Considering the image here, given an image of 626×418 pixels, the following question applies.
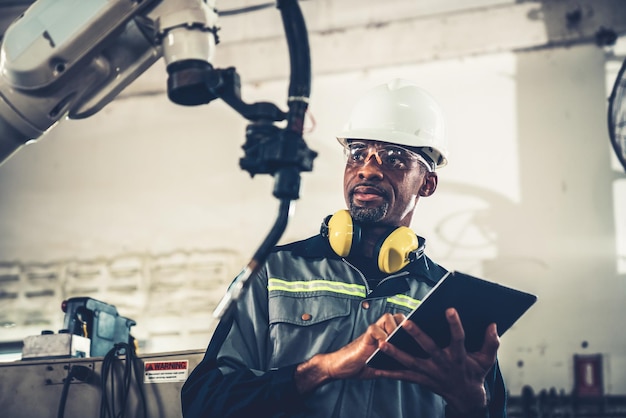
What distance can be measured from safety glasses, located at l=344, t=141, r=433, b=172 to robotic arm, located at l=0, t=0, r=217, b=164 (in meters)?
0.96

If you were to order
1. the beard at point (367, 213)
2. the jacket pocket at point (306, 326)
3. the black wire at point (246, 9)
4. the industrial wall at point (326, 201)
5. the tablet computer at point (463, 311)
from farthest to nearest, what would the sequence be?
the black wire at point (246, 9) → the industrial wall at point (326, 201) → the beard at point (367, 213) → the jacket pocket at point (306, 326) → the tablet computer at point (463, 311)

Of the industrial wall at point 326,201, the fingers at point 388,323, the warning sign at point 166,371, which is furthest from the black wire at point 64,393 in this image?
the fingers at point 388,323

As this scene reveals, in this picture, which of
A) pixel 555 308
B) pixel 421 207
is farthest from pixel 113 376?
pixel 555 308

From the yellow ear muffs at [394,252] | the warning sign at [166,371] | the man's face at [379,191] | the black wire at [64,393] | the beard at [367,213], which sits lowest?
the black wire at [64,393]

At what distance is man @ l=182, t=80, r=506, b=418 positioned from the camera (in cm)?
160

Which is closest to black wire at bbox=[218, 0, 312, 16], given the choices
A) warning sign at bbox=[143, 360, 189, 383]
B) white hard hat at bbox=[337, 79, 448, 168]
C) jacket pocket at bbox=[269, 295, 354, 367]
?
white hard hat at bbox=[337, 79, 448, 168]

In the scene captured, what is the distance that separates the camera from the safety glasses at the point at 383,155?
221 cm

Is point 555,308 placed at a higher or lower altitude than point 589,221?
lower

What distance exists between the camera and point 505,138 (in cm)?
367

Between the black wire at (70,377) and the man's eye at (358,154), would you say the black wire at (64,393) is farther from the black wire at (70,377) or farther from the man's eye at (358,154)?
the man's eye at (358,154)

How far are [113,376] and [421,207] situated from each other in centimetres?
173

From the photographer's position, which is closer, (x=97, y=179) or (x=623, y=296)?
(x=623, y=296)

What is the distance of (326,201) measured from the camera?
150 inches

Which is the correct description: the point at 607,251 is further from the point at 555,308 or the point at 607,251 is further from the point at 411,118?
the point at 411,118
